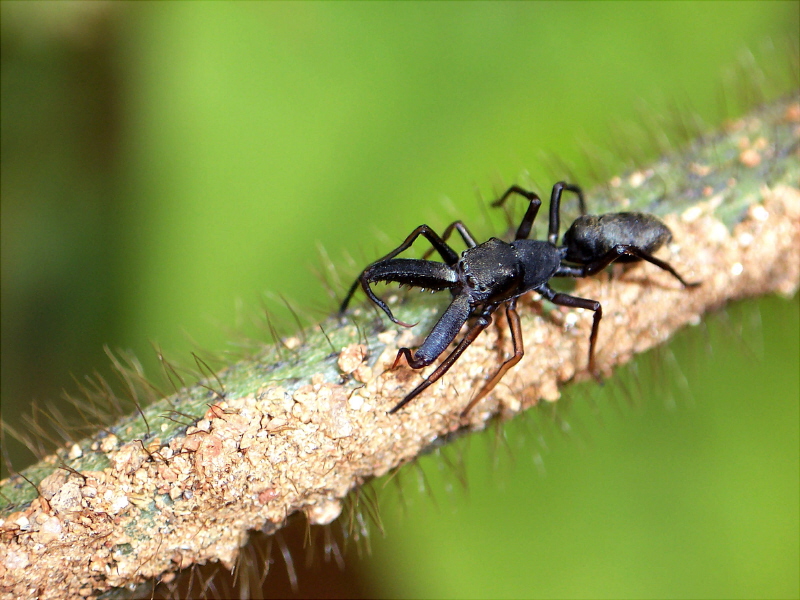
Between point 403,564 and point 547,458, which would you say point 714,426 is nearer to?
point 547,458

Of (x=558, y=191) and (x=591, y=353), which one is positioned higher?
(x=558, y=191)

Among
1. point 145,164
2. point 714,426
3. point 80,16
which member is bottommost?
point 714,426

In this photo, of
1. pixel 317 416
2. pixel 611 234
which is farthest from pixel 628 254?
pixel 317 416

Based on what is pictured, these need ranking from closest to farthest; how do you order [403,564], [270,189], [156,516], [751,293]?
[156,516] → [751,293] → [403,564] → [270,189]

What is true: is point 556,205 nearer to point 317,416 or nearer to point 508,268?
point 508,268

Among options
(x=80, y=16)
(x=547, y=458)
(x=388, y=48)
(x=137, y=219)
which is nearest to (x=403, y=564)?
(x=547, y=458)

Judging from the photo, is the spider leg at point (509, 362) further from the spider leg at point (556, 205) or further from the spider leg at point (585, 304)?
the spider leg at point (556, 205)
